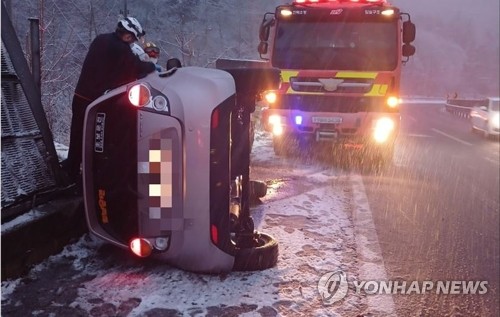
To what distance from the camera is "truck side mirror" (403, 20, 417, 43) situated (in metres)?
8.49

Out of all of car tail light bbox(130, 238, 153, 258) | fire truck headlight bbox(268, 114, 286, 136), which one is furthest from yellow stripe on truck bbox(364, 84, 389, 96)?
car tail light bbox(130, 238, 153, 258)

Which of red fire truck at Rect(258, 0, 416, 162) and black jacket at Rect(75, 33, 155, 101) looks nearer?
black jacket at Rect(75, 33, 155, 101)

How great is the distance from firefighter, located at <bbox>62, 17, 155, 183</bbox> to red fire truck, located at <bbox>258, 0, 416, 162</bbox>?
4.91 m

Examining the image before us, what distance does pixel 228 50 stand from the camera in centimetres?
1446

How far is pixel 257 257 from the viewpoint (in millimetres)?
3301

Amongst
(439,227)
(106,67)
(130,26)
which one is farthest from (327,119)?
(106,67)

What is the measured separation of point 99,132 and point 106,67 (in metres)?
0.88

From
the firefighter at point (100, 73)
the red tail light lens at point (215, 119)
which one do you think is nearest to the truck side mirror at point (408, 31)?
the firefighter at point (100, 73)

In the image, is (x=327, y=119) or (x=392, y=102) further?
(x=327, y=119)

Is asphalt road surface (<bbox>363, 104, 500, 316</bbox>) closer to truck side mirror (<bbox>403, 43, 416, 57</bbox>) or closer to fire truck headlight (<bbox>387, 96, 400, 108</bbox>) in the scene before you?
fire truck headlight (<bbox>387, 96, 400, 108</bbox>)

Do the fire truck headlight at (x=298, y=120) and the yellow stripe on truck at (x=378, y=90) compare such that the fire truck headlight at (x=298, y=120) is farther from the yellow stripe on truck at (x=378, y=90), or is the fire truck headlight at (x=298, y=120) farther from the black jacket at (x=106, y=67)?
the black jacket at (x=106, y=67)

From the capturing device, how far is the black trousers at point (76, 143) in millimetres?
3852

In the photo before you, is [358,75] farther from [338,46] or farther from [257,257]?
[257,257]

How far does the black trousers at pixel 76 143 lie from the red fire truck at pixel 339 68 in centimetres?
508
